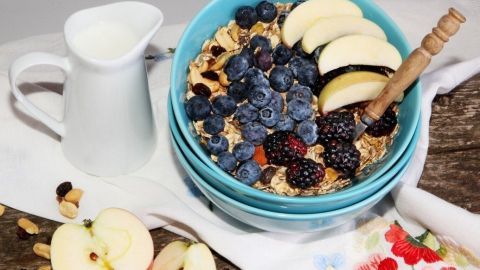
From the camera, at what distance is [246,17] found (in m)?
0.87

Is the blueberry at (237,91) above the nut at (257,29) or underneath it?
underneath

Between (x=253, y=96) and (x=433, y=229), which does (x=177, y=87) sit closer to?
(x=253, y=96)

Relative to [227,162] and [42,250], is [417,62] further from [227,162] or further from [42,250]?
[42,250]

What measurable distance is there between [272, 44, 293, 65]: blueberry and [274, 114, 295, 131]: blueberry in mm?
67

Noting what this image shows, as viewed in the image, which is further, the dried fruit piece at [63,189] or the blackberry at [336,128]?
the dried fruit piece at [63,189]

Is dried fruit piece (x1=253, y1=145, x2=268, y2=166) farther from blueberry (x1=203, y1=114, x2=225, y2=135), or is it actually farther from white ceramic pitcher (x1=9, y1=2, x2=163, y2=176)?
white ceramic pitcher (x1=9, y1=2, x2=163, y2=176)

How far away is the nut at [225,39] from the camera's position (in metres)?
0.87

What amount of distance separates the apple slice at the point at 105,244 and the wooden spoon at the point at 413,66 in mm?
263

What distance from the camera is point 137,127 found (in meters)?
0.88

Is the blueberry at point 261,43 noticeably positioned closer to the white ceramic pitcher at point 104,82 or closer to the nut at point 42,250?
the white ceramic pitcher at point 104,82

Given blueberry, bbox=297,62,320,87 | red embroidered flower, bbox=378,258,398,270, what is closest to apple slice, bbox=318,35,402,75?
blueberry, bbox=297,62,320,87

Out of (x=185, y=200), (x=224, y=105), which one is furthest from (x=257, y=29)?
(x=185, y=200)

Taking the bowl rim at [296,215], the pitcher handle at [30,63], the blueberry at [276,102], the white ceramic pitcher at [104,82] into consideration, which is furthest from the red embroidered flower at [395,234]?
the pitcher handle at [30,63]

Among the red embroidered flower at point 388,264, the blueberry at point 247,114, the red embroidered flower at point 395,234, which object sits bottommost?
the red embroidered flower at point 388,264
